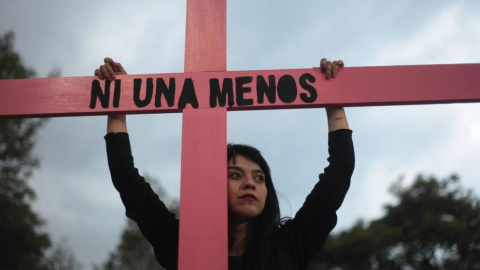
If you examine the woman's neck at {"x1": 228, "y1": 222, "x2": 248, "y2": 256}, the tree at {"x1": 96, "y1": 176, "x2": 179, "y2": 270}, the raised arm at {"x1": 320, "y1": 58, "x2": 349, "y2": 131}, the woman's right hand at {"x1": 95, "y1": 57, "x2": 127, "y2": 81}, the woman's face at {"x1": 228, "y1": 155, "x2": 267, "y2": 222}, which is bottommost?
the woman's neck at {"x1": 228, "y1": 222, "x2": 248, "y2": 256}

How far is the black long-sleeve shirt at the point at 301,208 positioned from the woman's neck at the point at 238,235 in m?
0.08

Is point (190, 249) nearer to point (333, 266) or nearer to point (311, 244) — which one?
point (311, 244)

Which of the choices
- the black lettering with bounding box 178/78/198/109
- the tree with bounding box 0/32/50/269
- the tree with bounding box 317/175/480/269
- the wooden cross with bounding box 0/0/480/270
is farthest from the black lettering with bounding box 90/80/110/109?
the tree with bounding box 317/175/480/269

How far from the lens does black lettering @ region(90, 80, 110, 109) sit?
132 centimetres

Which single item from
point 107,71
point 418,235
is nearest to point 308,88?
point 107,71

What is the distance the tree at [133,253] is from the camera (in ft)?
36.8

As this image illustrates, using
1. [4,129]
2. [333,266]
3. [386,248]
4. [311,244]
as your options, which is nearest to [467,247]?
[386,248]

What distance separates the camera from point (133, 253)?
11.4 metres

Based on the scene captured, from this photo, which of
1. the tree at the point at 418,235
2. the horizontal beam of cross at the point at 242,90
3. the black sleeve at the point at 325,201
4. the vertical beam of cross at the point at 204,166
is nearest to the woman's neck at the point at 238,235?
the black sleeve at the point at 325,201

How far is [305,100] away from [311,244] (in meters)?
0.46

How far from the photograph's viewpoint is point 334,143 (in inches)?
54.9

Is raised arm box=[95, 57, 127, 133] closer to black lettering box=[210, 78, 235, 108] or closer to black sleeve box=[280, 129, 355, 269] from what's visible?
black lettering box=[210, 78, 235, 108]

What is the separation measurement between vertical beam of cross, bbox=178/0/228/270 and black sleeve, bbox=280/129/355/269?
13.9 inches

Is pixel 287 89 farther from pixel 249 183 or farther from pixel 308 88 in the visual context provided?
pixel 249 183
